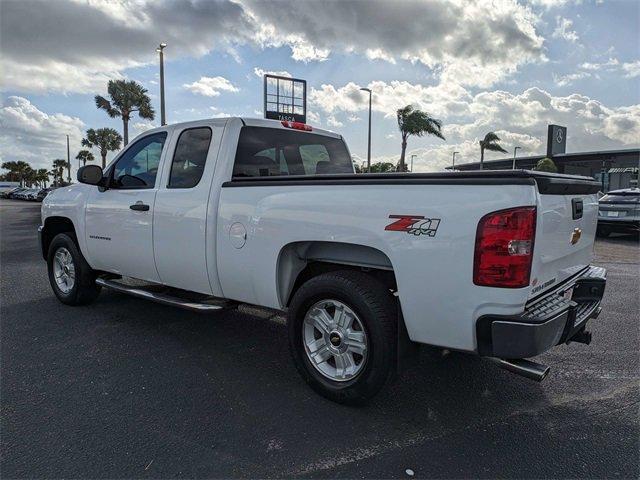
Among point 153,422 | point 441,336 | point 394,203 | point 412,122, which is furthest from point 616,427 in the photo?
point 412,122

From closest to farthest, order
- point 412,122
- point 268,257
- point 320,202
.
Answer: point 320,202, point 268,257, point 412,122

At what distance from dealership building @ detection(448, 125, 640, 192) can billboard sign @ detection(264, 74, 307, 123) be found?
19581 millimetres

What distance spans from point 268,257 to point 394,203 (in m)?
1.10

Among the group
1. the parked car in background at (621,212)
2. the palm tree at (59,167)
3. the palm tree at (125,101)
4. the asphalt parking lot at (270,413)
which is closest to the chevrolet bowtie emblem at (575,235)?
the asphalt parking lot at (270,413)

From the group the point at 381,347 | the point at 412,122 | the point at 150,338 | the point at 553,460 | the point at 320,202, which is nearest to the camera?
the point at 553,460

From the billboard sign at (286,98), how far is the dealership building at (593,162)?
1958 centimetres

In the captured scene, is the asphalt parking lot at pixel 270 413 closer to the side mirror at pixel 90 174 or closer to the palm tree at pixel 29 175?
the side mirror at pixel 90 174

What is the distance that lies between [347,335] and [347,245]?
1.99 feet

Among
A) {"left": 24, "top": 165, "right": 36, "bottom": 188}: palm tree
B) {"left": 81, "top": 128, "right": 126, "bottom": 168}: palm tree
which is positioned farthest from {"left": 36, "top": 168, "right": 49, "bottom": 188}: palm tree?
{"left": 81, "top": 128, "right": 126, "bottom": 168}: palm tree

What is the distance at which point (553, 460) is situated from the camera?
2666 millimetres

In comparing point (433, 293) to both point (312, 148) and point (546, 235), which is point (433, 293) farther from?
point (312, 148)

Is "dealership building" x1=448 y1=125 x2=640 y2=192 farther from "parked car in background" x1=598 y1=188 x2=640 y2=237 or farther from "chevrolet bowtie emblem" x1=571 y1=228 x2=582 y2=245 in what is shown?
"chevrolet bowtie emblem" x1=571 y1=228 x2=582 y2=245

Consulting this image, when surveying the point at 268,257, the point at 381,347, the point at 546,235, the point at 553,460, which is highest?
the point at 546,235

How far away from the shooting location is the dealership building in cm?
4441
